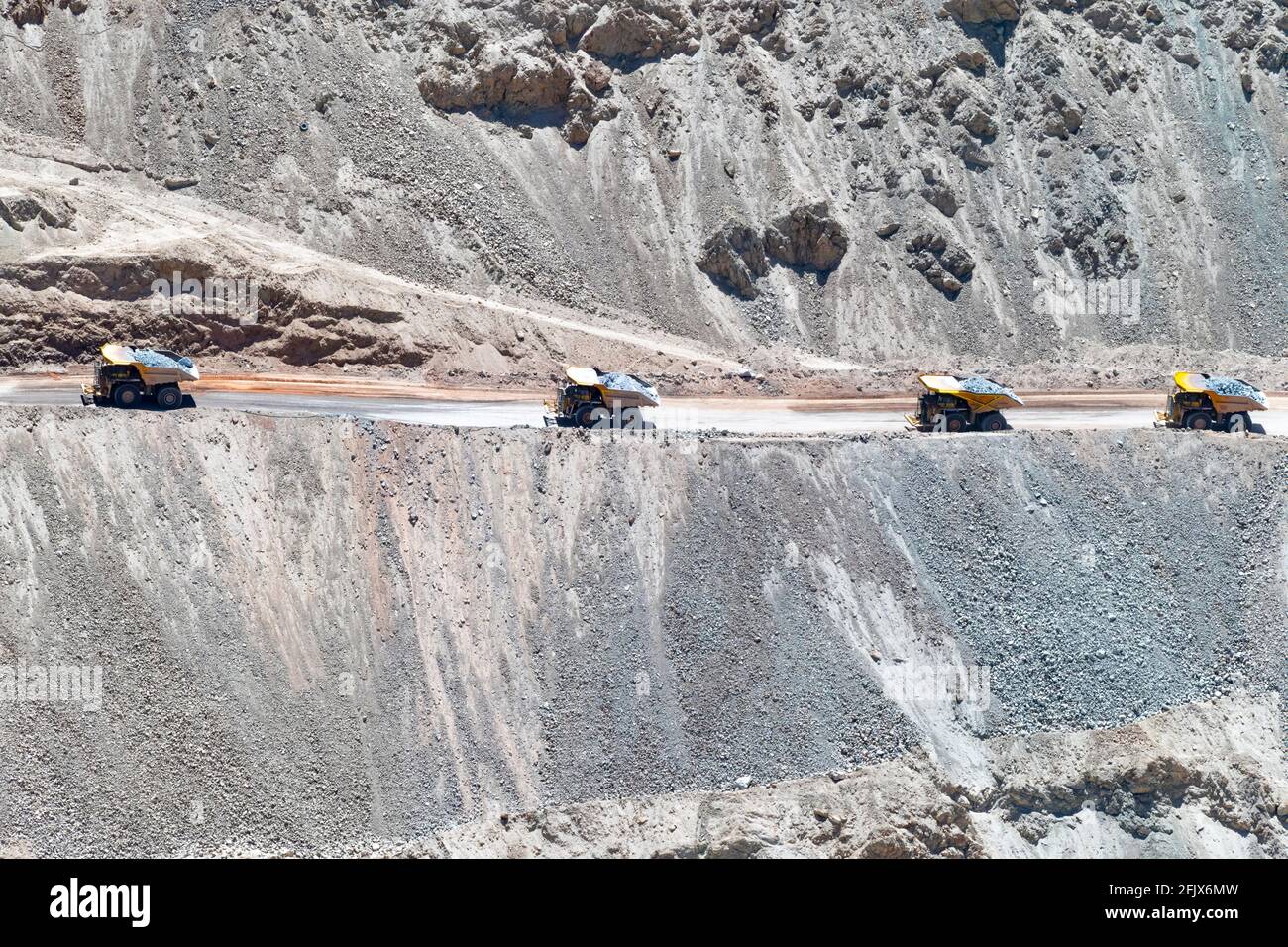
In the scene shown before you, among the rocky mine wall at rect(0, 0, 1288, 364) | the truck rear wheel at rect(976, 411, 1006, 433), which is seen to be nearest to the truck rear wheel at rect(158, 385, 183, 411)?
the rocky mine wall at rect(0, 0, 1288, 364)

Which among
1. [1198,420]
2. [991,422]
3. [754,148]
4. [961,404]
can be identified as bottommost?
[991,422]

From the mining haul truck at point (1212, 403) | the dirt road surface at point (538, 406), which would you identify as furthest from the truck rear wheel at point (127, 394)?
the mining haul truck at point (1212, 403)

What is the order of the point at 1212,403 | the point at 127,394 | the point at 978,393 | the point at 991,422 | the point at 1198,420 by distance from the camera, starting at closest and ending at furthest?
1. the point at 127,394
2. the point at 978,393
3. the point at 991,422
4. the point at 1212,403
5. the point at 1198,420

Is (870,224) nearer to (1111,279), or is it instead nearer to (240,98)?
(1111,279)

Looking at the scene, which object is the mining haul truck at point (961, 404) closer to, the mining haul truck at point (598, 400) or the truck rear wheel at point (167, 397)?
the mining haul truck at point (598, 400)

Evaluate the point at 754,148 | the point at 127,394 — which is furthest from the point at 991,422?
the point at 127,394

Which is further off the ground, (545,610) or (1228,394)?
(1228,394)

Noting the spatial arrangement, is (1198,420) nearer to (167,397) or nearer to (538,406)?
(538,406)
